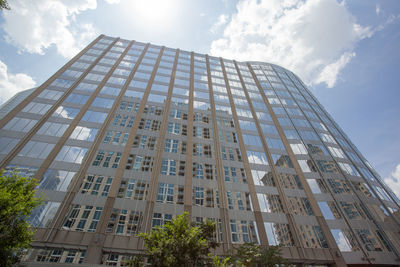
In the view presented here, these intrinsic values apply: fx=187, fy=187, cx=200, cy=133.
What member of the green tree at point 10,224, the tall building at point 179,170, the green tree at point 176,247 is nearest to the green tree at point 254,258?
the tall building at point 179,170

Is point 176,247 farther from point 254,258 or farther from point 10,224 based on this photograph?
point 10,224

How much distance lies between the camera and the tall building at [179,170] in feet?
68.9

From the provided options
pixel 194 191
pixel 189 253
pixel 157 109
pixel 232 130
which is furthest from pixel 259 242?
pixel 157 109

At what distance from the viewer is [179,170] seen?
26875 mm

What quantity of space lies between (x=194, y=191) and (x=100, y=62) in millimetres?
34712

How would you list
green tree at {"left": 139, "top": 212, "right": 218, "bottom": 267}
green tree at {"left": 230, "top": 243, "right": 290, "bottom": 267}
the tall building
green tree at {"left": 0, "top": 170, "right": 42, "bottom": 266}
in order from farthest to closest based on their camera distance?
1. the tall building
2. green tree at {"left": 230, "top": 243, "right": 290, "bottom": 267}
3. green tree at {"left": 139, "top": 212, "right": 218, "bottom": 267}
4. green tree at {"left": 0, "top": 170, "right": 42, "bottom": 266}

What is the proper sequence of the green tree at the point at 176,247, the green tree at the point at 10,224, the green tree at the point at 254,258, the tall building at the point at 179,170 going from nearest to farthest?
the green tree at the point at 10,224 < the green tree at the point at 176,247 < the green tree at the point at 254,258 < the tall building at the point at 179,170

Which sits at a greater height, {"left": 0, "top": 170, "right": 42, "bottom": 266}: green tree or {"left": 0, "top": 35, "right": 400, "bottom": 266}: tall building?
{"left": 0, "top": 35, "right": 400, "bottom": 266}: tall building

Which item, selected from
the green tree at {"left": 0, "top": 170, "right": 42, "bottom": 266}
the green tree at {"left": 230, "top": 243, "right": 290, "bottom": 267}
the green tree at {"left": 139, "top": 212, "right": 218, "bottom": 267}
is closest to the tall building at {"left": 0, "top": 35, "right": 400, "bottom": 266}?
the green tree at {"left": 230, "top": 243, "right": 290, "bottom": 267}

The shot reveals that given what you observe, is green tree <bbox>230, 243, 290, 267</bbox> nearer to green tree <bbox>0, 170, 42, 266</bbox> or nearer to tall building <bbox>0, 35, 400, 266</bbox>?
tall building <bbox>0, 35, 400, 266</bbox>

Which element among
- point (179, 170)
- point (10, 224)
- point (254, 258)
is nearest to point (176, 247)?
point (254, 258)

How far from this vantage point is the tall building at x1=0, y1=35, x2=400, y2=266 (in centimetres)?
2099

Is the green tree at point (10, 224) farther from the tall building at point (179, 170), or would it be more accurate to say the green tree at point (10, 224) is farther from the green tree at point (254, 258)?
the green tree at point (254, 258)

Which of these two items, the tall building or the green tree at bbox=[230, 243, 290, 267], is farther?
the tall building
